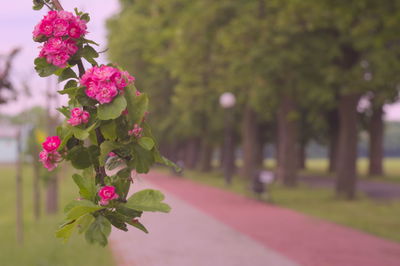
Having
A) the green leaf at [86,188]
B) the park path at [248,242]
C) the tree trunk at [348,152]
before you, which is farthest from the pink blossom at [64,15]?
the tree trunk at [348,152]

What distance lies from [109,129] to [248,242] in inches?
342

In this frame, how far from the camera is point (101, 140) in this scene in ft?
5.91

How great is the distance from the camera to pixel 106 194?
1.73 m

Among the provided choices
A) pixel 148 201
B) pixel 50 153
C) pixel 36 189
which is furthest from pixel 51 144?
pixel 36 189

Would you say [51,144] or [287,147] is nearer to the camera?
[51,144]

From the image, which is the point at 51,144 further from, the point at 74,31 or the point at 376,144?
the point at 376,144

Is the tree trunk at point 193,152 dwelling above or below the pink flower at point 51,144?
below

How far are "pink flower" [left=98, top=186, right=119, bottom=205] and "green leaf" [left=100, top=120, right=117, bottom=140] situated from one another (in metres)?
0.15

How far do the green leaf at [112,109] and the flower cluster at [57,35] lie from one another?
21cm

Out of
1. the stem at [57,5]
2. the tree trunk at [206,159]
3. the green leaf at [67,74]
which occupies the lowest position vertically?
the tree trunk at [206,159]

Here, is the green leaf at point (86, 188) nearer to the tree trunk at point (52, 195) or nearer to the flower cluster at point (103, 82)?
the flower cluster at point (103, 82)

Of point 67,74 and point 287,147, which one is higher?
point 67,74

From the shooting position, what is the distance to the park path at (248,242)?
8.55m

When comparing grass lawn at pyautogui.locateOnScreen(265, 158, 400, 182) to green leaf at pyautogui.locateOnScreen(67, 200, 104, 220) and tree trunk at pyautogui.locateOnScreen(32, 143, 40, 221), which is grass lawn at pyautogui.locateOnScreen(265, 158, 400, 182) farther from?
green leaf at pyautogui.locateOnScreen(67, 200, 104, 220)
